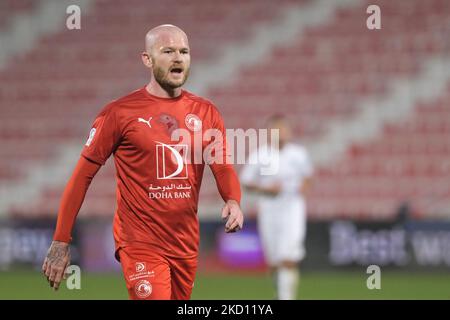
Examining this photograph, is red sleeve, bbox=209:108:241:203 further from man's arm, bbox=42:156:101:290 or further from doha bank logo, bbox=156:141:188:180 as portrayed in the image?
man's arm, bbox=42:156:101:290

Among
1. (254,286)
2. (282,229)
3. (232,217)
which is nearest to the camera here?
(232,217)

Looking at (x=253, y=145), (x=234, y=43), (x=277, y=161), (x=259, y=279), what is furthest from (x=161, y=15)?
(x=277, y=161)

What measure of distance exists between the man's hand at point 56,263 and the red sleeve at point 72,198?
0.18ft

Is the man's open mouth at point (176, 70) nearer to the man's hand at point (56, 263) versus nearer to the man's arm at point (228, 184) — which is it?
the man's arm at point (228, 184)

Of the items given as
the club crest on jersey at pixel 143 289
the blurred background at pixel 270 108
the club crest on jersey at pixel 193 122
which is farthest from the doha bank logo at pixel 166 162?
the blurred background at pixel 270 108

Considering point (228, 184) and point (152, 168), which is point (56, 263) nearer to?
point (152, 168)

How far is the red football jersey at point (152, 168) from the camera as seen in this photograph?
511cm

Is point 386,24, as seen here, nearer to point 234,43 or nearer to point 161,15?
point 234,43

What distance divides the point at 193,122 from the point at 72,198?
786mm

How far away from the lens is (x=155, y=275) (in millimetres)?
5012

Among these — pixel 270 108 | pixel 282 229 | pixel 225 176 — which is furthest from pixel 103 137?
pixel 270 108

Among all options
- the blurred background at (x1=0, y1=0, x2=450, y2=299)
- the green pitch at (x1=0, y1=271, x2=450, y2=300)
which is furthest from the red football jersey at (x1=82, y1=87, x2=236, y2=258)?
the blurred background at (x1=0, y1=0, x2=450, y2=299)

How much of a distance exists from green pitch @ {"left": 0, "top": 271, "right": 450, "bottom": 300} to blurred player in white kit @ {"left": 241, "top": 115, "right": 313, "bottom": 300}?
66 centimetres

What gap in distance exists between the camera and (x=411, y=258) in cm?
1359
